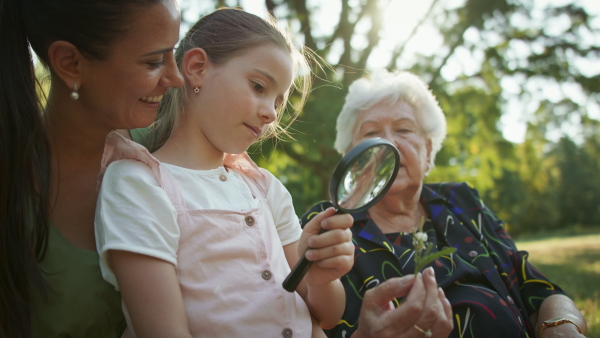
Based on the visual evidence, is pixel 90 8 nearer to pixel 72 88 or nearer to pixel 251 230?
pixel 72 88

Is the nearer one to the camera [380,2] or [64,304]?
[64,304]

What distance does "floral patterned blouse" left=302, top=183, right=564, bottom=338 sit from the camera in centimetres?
256

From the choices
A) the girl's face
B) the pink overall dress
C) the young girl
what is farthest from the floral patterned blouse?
the girl's face

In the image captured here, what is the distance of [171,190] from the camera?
6.05ft

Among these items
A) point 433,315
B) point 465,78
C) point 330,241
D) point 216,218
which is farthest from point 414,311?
point 465,78

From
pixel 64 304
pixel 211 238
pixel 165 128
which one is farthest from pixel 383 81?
pixel 64 304

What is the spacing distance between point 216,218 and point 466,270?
61.2 inches

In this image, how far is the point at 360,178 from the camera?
182 centimetres

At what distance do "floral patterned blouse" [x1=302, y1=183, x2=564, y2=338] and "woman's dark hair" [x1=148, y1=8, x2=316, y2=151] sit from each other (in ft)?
3.56

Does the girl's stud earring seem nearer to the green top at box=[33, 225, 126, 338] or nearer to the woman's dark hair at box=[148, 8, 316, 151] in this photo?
the woman's dark hair at box=[148, 8, 316, 151]

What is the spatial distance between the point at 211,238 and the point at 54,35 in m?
0.97

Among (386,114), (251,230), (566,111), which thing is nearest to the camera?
(251,230)

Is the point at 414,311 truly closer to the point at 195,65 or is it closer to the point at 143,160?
the point at 143,160

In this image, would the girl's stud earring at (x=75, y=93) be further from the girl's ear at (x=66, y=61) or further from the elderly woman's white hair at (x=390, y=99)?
the elderly woman's white hair at (x=390, y=99)
